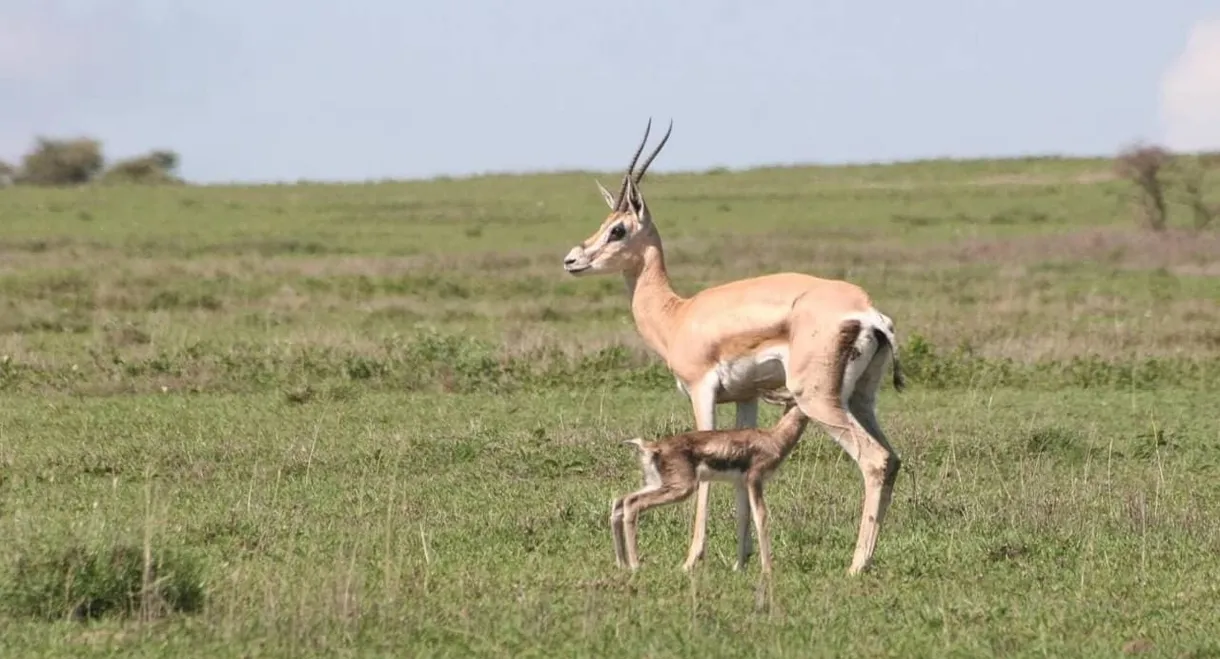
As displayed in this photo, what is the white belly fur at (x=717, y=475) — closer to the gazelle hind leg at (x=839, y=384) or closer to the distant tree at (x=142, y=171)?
the gazelle hind leg at (x=839, y=384)

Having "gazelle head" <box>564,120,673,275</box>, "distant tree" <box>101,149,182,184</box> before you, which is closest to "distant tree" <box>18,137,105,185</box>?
"distant tree" <box>101,149,182,184</box>

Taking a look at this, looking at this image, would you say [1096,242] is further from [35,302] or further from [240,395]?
[240,395]

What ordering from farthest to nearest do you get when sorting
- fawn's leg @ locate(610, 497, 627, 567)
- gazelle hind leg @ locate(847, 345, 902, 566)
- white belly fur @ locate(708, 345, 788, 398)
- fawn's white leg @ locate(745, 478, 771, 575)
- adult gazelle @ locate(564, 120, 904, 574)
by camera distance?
white belly fur @ locate(708, 345, 788, 398) → gazelle hind leg @ locate(847, 345, 902, 566) → adult gazelle @ locate(564, 120, 904, 574) → fawn's leg @ locate(610, 497, 627, 567) → fawn's white leg @ locate(745, 478, 771, 575)

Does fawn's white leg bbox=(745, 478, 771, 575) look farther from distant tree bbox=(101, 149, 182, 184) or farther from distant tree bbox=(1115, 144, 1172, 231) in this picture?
distant tree bbox=(101, 149, 182, 184)

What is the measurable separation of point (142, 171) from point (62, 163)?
3.37 meters

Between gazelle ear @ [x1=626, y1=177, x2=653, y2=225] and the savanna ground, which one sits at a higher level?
gazelle ear @ [x1=626, y1=177, x2=653, y2=225]

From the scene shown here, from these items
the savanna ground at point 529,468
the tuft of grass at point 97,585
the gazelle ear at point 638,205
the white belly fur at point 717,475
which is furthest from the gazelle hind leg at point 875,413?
the tuft of grass at point 97,585

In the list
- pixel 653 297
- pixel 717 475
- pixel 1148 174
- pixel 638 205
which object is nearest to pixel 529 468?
pixel 653 297

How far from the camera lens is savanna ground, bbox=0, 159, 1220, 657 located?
7.01 metres

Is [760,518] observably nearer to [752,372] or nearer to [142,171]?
[752,372]

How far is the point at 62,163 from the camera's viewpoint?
6869 cm

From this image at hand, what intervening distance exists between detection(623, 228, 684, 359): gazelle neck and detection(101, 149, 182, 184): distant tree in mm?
56860

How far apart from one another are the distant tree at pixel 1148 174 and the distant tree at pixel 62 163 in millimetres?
42396

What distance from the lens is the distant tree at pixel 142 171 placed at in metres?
66.4
